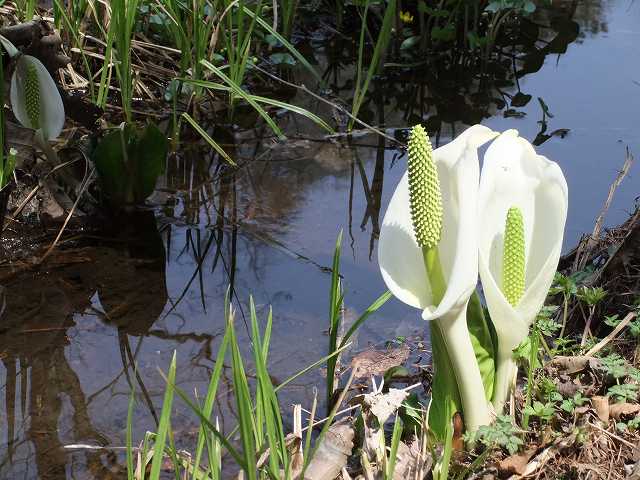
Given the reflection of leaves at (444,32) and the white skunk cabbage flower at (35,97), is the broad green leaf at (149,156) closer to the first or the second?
the white skunk cabbage flower at (35,97)

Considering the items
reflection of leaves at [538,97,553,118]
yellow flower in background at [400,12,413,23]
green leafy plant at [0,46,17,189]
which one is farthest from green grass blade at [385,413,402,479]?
yellow flower in background at [400,12,413,23]

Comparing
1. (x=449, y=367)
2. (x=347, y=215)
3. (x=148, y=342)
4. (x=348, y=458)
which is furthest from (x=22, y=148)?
(x=449, y=367)

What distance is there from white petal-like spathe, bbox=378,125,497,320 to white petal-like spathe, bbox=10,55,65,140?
1598 millimetres

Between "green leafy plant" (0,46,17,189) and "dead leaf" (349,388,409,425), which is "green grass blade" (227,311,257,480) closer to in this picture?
"dead leaf" (349,388,409,425)

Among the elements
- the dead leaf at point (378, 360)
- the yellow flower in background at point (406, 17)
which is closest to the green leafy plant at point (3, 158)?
the dead leaf at point (378, 360)

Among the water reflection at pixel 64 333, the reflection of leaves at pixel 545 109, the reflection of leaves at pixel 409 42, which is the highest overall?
the reflection of leaves at pixel 409 42

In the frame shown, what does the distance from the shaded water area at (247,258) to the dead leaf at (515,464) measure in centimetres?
68

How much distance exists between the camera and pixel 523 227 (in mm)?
1660

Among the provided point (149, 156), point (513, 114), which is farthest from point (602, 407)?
point (513, 114)

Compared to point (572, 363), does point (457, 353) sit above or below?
above

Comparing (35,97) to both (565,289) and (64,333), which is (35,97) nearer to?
(64,333)

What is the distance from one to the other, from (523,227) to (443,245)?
6.1 inches

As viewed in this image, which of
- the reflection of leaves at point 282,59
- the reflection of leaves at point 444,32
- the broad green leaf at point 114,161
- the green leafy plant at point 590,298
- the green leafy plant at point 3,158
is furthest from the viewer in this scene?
the reflection of leaves at point 444,32

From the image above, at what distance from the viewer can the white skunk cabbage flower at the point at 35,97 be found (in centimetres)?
284
